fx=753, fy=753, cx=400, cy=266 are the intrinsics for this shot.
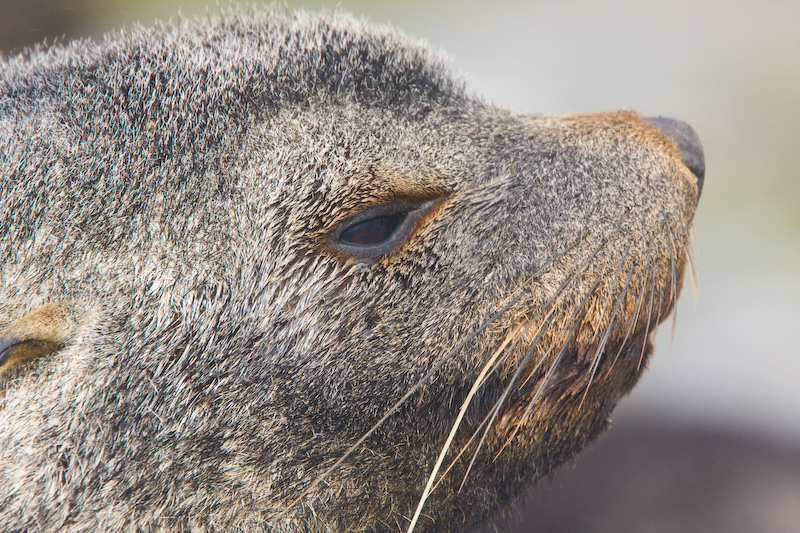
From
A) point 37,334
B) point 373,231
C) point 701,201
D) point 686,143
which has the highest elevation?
point 701,201

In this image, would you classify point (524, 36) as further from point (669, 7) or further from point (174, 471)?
point (174, 471)

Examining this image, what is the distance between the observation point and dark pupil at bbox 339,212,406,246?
2.19 m

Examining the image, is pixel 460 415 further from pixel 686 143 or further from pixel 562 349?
pixel 686 143

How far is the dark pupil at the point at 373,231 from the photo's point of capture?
2189 mm

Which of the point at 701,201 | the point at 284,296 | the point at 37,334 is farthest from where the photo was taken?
the point at 701,201

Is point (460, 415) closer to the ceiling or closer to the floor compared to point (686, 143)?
closer to the floor

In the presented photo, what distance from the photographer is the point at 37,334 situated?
203cm

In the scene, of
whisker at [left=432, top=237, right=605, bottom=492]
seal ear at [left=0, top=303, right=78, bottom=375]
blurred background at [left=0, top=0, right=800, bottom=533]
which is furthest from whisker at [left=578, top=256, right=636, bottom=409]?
blurred background at [left=0, top=0, right=800, bottom=533]

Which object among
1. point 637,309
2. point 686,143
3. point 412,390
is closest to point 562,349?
point 637,309

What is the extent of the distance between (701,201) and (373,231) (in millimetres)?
6484

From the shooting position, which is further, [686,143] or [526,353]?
[686,143]

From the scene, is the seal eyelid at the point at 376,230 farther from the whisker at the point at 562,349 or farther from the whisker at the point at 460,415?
the whisker at the point at 562,349

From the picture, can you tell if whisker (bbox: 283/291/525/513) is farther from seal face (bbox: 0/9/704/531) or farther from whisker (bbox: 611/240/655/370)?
whisker (bbox: 611/240/655/370)

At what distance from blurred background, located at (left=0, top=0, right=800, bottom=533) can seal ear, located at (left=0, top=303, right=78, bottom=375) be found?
2.58m
